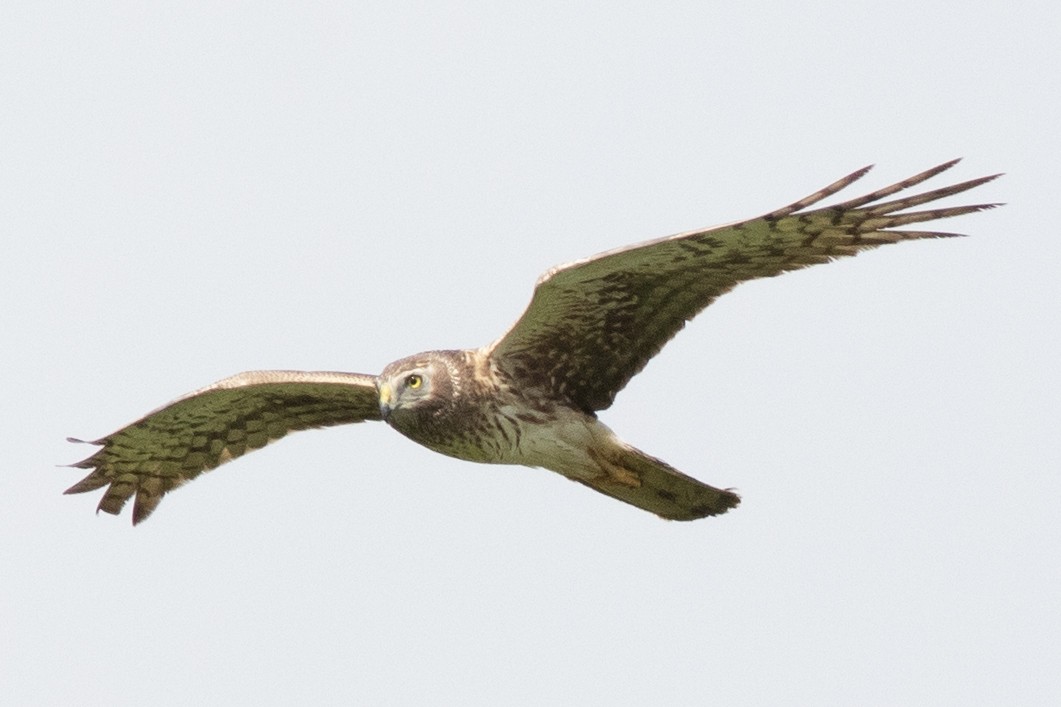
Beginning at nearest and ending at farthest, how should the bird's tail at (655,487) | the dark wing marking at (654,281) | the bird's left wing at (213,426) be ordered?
the dark wing marking at (654,281) < the bird's tail at (655,487) < the bird's left wing at (213,426)

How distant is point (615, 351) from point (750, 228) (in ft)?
4.28

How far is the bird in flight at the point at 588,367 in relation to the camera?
930 centimetres

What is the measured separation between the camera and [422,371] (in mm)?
10117

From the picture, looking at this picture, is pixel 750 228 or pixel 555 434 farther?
pixel 555 434

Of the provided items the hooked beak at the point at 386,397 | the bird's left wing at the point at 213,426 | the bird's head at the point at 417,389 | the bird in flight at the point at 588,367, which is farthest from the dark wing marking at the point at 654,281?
the bird's left wing at the point at 213,426

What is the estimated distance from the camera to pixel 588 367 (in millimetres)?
10305

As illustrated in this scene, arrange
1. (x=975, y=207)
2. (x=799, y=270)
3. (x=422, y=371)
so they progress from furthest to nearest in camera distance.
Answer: (x=422, y=371)
(x=799, y=270)
(x=975, y=207)

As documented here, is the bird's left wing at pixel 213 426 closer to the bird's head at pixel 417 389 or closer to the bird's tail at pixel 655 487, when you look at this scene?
the bird's head at pixel 417 389

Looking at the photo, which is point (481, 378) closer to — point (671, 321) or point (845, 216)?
point (671, 321)

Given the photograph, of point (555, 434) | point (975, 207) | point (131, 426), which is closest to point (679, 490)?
point (555, 434)

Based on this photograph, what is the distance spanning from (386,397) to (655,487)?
1.51 meters

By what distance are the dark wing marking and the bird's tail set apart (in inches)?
12.5

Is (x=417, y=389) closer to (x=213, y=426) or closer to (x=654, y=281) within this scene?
(x=654, y=281)

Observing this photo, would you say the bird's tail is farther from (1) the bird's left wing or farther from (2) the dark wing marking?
(1) the bird's left wing
